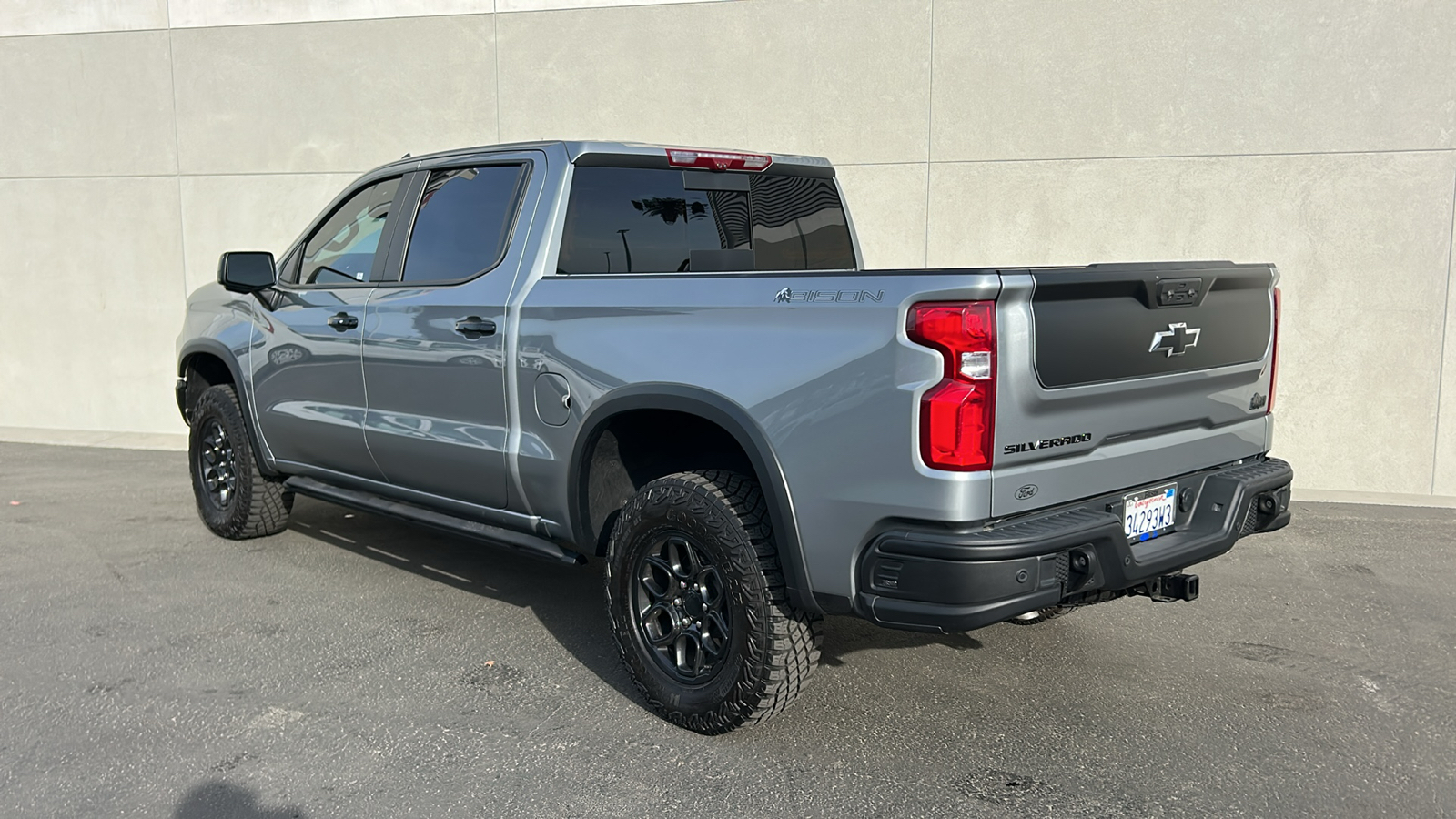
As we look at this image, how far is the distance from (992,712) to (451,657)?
208 cm

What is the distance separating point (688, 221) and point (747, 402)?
54.4 inches

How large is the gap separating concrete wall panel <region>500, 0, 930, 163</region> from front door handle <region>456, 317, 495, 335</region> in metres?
4.64

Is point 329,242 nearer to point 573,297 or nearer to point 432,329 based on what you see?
point 432,329

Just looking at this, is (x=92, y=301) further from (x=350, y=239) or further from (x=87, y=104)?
(x=350, y=239)

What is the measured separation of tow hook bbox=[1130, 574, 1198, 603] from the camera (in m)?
3.36

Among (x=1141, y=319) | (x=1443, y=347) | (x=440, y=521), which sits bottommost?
(x=440, y=521)

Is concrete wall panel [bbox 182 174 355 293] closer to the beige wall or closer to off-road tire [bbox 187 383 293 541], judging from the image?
the beige wall

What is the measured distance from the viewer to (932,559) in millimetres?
2877

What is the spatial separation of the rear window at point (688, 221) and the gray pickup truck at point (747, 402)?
0.04ft

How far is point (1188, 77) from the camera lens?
24.7 feet

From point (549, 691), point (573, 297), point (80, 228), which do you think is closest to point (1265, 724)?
point (549, 691)

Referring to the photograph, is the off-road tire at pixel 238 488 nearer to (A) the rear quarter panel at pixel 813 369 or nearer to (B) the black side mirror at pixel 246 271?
(B) the black side mirror at pixel 246 271

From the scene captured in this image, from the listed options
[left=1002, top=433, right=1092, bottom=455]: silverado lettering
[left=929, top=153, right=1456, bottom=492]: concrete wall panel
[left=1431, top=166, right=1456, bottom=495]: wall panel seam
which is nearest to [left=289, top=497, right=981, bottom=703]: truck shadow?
[left=1002, top=433, right=1092, bottom=455]: silverado lettering

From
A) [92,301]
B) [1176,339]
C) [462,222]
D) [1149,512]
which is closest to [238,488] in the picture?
[462,222]
